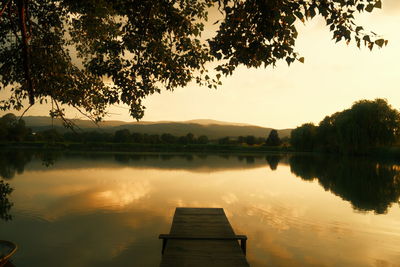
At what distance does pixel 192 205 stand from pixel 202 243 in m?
8.01

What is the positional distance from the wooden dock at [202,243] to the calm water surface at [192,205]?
841mm

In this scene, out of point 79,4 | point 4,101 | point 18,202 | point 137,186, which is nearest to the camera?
point 79,4

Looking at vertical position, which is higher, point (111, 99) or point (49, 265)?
point (111, 99)

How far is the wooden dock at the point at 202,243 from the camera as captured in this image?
22.7 feet

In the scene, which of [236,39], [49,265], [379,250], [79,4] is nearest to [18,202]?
[49,265]

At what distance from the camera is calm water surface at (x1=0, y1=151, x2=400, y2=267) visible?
29.7 feet

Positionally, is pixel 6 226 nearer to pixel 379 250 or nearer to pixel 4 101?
pixel 4 101

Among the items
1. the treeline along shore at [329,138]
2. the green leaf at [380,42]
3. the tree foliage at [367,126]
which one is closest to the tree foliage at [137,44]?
the green leaf at [380,42]

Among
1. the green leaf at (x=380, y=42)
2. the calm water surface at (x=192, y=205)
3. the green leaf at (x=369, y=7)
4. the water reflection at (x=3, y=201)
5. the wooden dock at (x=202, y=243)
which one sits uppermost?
the green leaf at (x=369, y=7)

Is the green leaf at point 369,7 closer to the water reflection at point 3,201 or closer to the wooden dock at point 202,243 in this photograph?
the wooden dock at point 202,243

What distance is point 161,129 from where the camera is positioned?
173000 mm

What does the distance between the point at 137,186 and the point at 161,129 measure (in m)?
152

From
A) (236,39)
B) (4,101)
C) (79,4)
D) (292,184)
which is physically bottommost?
(292,184)

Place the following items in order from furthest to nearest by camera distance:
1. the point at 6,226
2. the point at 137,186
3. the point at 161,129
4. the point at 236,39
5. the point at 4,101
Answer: the point at 161,129
the point at 137,186
the point at 6,226
the point at 4,101
the point at 236,39
